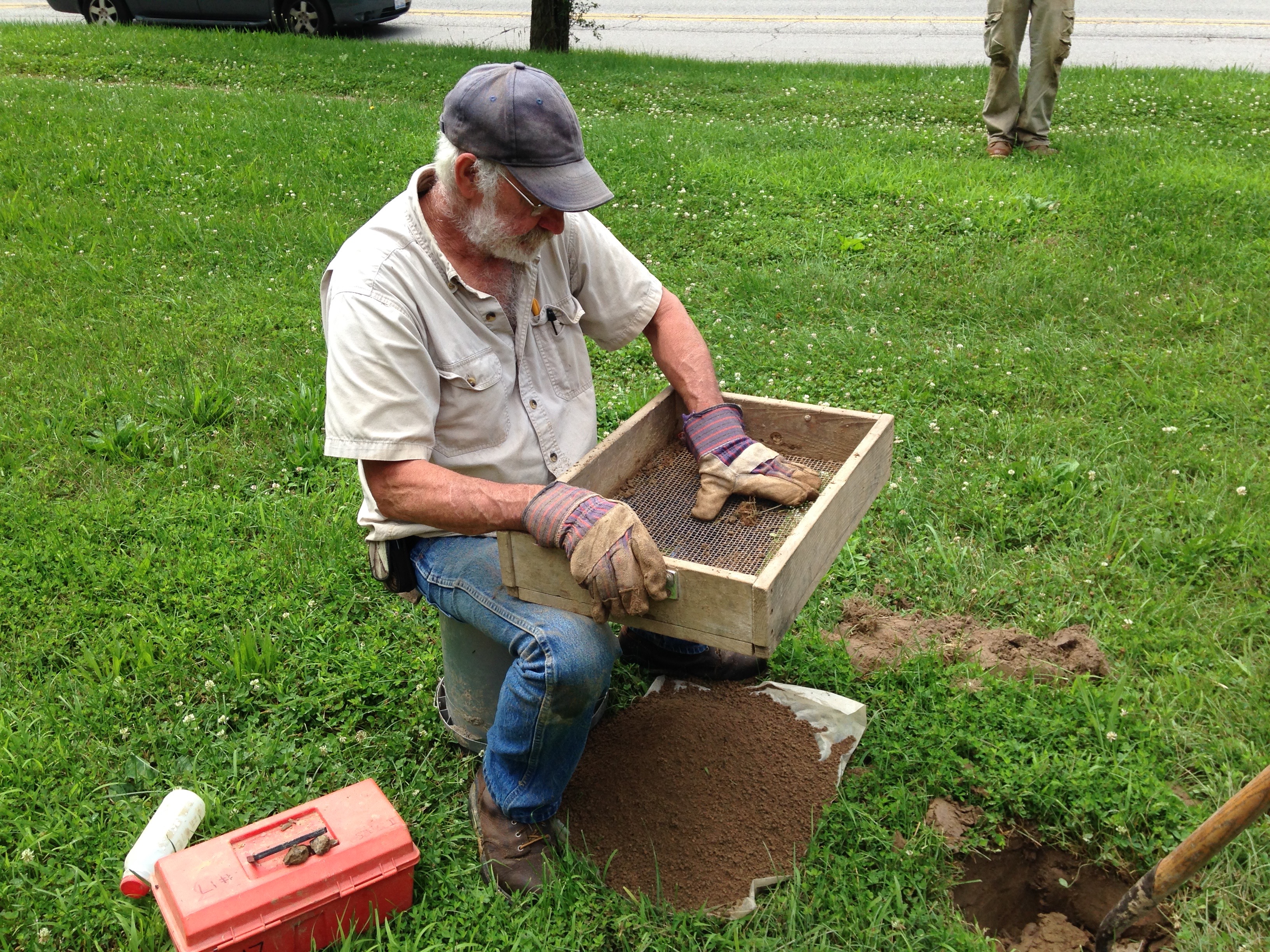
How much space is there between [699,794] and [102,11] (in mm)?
13416

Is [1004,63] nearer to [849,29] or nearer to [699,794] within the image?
[699,794]

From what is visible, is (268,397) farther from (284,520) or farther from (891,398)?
(891,398)

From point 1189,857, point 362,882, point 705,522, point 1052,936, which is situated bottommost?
point 1052,936

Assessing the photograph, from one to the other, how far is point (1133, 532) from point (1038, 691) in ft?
3.21

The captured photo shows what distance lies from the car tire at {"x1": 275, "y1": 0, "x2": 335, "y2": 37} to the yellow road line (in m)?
3.25

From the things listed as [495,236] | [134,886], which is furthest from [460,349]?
[134,886]

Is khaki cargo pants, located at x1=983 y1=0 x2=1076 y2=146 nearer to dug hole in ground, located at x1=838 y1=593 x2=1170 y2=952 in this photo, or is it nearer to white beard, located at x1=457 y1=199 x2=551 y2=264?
white beard, located at x1=457 y1=199 x2=551 y2=264

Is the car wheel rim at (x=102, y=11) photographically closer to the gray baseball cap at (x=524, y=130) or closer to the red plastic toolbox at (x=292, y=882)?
the gray baseball cap at (x=524, y=130)

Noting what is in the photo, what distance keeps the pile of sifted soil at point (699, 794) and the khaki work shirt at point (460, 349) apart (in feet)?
2.72

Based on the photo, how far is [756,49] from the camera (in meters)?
13.2

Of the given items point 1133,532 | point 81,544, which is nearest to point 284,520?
point 81,544

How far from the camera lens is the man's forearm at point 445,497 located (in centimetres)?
235

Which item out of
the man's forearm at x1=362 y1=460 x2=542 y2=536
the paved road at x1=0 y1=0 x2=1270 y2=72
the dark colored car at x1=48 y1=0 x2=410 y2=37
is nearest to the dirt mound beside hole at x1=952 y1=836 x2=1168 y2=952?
the man's forearm at x1=362 y1=460 x2=542 y2=536

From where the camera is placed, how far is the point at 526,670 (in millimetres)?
2400
